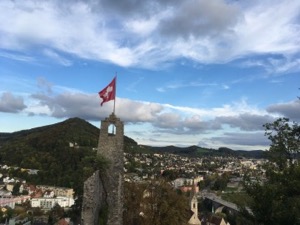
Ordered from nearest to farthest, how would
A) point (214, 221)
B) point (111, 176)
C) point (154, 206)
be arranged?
point (111, 176) < point (154, 206) < point (214, 221)

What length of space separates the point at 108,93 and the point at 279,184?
9854 millimetres

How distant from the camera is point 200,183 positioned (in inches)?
6772

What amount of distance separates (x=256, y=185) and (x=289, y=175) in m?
2.15

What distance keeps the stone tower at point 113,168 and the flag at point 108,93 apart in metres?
1.34

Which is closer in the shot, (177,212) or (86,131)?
(177,212)

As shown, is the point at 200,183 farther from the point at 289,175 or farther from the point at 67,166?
the point at 289,175

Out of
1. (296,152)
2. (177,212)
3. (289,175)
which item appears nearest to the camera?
(289,175)

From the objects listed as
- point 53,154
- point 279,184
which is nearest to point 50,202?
point 53,154

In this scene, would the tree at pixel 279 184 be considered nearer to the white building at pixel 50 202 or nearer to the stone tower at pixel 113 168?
the stone tower at pixel 113 168

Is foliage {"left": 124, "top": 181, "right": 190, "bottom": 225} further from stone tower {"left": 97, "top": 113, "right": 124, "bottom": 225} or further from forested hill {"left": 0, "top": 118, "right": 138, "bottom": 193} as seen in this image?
forested hill {"left": 0, "top": 118, "right": 138, "bottom": 193}

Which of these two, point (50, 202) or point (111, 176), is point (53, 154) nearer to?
point (50, 202)

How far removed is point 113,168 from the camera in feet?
70.4

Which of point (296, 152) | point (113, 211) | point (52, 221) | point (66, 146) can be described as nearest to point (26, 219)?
point (52, 221)

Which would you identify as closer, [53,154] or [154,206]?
[154,206]
